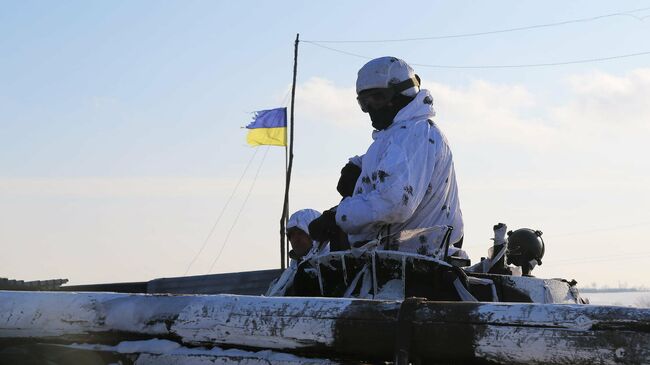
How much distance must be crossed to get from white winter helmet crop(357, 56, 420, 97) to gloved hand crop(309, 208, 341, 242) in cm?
79

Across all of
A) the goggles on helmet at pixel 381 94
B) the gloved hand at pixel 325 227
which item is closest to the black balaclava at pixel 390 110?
the goggles on helmet at pixel 381 94

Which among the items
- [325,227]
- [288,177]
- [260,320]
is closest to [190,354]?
[260,320]

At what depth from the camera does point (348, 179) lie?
6.59 m

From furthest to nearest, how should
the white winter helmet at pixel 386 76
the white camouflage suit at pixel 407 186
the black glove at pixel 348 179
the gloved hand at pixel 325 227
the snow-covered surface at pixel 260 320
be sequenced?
the black glove at pixel 348 179, the white winter helmet at pixel 386 76, the gloved hand at pixel 325 227, the white camouflage suit at pixel 407 186, the snow-covered surface at pixel 260 320

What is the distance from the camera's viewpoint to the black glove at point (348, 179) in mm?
6574

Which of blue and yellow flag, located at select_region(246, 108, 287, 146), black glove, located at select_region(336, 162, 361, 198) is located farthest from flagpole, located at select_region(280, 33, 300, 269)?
black glove, located at select_region(336, 162, 361, 198)

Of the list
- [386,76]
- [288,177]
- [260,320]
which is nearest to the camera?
[260,320]

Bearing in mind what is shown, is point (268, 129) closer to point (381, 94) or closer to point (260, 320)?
point (381, 94)

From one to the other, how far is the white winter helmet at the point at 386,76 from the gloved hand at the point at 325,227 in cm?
79

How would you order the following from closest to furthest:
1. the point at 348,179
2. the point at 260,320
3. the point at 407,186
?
the point at 260,320
the point at 407,186
the point at 348,179

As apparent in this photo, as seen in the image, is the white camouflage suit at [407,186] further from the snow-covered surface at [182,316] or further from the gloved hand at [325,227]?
the snow-covered surface at [182,316]

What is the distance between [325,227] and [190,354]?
221 cm

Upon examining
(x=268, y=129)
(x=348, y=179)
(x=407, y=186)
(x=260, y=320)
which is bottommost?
(x=260, y=320)

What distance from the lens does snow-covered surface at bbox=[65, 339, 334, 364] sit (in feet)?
12.9
